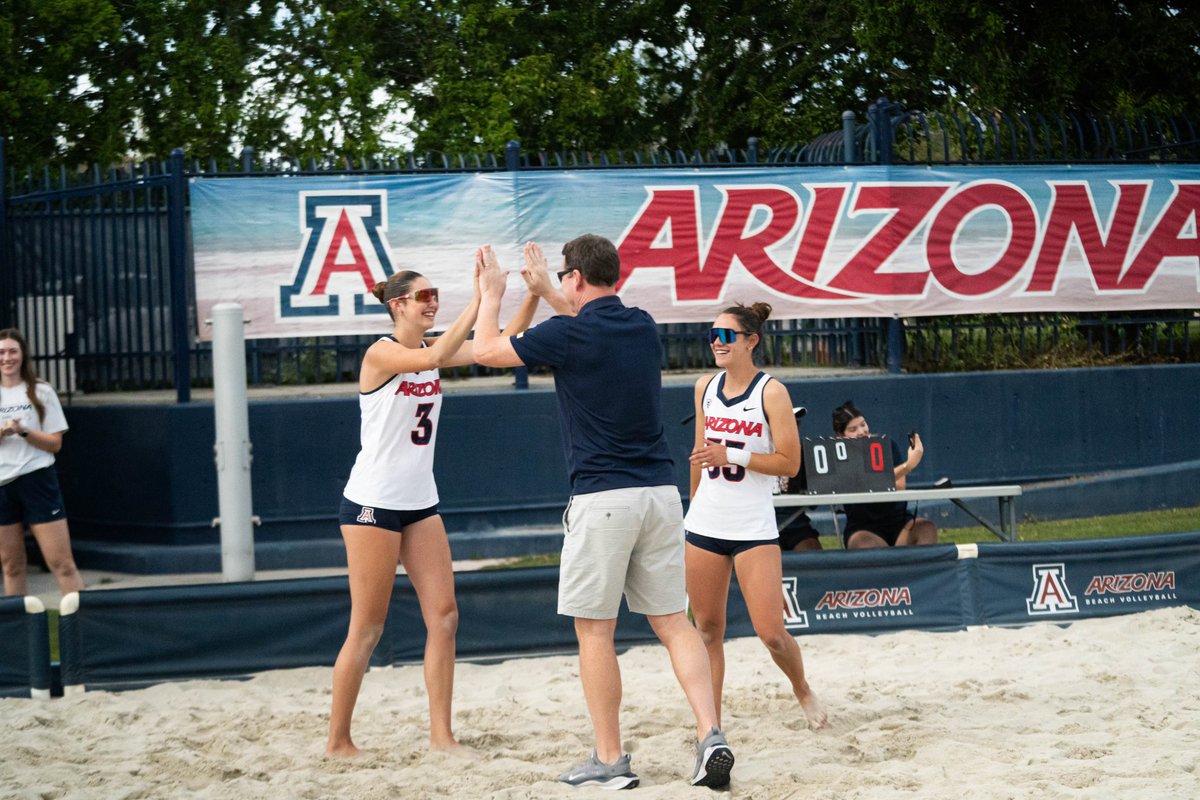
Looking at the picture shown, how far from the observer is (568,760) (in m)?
5.43

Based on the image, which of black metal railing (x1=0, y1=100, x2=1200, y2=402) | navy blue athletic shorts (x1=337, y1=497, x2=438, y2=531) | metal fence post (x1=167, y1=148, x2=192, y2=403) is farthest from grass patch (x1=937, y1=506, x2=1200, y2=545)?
metal fence post (x1=167, y1=148, x2=192, y2=403)

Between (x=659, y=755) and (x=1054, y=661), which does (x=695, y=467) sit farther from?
(x=1054, y=661)

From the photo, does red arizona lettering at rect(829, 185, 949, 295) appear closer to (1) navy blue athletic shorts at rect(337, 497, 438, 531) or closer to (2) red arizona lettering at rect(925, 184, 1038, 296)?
(2) red arizona lettering at rect(925, 184, 1038, 296)

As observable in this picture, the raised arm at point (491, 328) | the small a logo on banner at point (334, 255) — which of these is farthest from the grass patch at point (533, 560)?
the raised arm at point (491, 328)

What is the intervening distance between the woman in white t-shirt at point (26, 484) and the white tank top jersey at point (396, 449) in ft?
11.9

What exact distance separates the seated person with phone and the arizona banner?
2679 millimetres

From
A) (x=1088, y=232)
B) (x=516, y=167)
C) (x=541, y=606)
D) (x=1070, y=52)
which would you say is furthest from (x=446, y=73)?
(x=541, y=606)

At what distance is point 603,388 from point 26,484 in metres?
4.95

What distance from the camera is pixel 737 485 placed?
5.57 meters

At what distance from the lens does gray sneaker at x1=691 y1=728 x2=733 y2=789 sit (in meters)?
4.77

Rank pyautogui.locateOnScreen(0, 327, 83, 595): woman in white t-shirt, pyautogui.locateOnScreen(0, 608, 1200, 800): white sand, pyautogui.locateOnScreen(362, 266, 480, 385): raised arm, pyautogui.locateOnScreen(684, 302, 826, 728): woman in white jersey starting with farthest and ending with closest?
pyautogui.locateOnScreen(0, 327, 83, 595): woman in white t-shirt, pyautogui.locateOnScreen(684, 302, 826, 728): woman in white jersey, pyautogui.locateOnScreen(362, 266, 480, 385): raised arm, pyautogui.locateOnScreen(0, 608, 1200, 800): white sand

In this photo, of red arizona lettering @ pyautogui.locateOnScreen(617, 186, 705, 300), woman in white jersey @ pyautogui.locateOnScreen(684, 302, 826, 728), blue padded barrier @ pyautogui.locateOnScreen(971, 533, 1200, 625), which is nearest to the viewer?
woman in white jersey @ pyautogui.locateOnScreen(684, 302, 826, 728)

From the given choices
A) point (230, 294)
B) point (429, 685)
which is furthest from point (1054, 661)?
point (230, 294)

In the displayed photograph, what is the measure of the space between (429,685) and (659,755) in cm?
105
